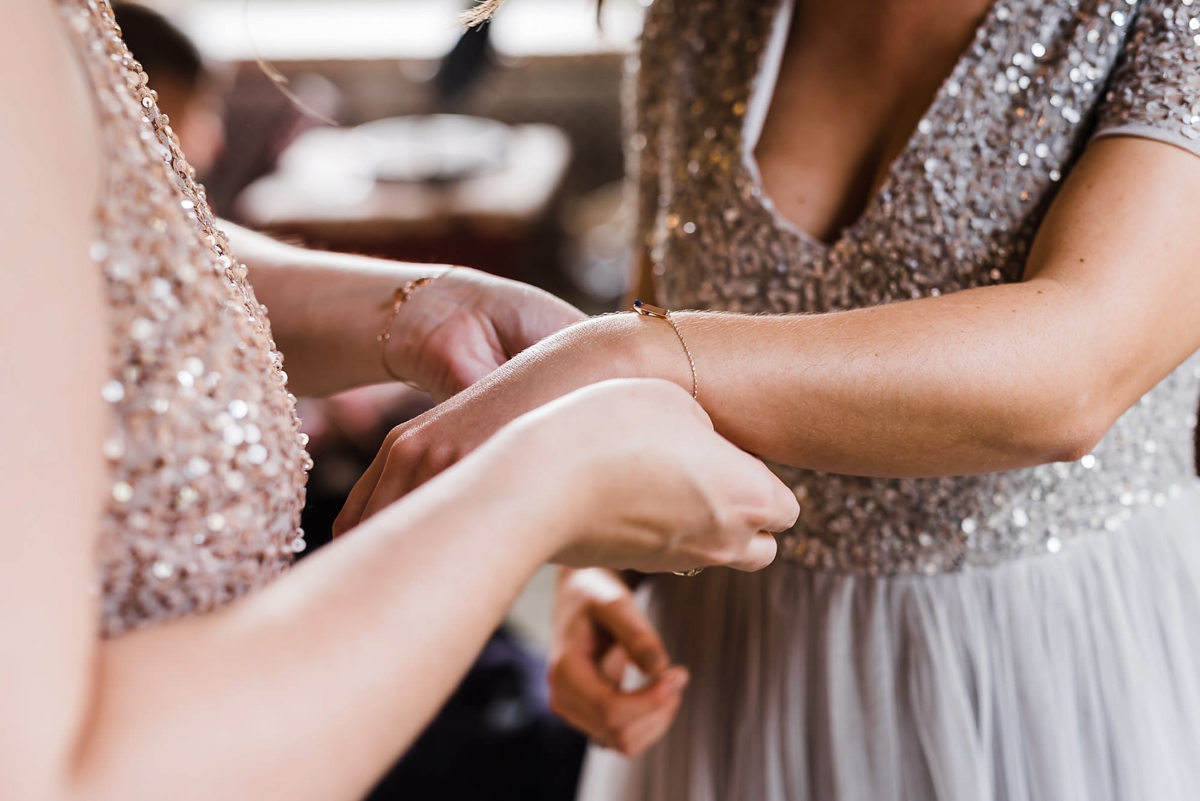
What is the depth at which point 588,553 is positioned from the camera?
47 cm

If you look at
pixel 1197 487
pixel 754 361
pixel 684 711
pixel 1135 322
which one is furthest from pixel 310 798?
pixel 1197 487

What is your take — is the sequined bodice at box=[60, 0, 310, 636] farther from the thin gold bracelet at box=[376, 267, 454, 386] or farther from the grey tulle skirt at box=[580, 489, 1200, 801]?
the grey tulle skirt at box=[580, 489, 1200, 801]

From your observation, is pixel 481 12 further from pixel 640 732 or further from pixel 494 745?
pixel 494 745

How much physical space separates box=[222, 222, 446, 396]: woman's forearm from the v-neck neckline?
311 mm

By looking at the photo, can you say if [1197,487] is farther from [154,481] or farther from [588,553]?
[154,481]

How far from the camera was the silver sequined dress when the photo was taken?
0.74 metres

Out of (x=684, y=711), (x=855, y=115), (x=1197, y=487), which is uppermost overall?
(x=855, y=115)

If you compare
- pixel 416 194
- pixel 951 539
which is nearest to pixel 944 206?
pixel 951 539

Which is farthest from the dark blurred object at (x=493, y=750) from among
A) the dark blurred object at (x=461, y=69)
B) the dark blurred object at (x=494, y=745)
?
the dark blurred object at (x=461, y=69)

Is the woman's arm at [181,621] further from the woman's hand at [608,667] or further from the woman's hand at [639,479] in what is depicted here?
the woman's hand at [608,667]

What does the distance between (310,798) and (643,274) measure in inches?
30.5

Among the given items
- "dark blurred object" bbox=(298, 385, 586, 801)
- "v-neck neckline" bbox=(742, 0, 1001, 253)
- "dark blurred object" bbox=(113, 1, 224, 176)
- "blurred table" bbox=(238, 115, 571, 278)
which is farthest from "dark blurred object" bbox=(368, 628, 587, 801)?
"blurred table" bbox=(238, 115, 571, 278)

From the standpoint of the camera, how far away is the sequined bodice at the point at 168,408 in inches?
15.0

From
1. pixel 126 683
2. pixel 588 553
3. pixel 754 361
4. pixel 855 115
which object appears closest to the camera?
pixel 126 683
